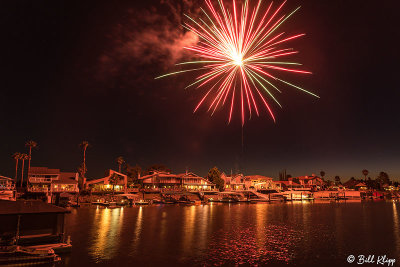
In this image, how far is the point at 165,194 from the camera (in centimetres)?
10600

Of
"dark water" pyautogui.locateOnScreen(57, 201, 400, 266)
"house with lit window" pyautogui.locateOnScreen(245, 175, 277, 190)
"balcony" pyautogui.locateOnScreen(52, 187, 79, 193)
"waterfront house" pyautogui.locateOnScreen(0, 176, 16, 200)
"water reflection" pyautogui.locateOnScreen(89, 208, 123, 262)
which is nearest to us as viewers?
"dark water" pyautogui.locateOnScreen(57, 201, 400, 266)

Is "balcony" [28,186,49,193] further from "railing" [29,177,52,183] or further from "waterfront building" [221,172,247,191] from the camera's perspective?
"waterfront building" [221,172,247,191]

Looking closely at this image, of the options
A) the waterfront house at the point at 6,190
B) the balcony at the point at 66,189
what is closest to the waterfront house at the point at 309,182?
the balcony at the point at 66,189

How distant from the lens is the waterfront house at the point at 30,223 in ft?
77.5

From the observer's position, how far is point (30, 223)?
25.8 metres

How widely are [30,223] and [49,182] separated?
74.7m

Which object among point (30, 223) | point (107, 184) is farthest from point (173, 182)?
point (30, 223)

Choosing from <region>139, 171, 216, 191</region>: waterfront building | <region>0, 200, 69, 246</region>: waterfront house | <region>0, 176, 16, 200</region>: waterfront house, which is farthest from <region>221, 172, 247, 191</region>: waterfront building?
A: <region>0, 200, 69, 246</region>: waterfront house

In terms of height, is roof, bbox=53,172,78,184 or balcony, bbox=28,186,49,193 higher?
roof, bbox=53,172,78,184

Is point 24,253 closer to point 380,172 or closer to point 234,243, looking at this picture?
point 234,243

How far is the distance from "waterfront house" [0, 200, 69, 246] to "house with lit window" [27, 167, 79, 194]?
7161 cm

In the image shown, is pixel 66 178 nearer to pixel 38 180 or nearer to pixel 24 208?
pixel 38 180

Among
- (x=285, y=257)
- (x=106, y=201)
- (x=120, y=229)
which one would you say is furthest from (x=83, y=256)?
(x=106, y=201)

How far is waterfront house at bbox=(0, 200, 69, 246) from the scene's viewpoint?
930 inches
